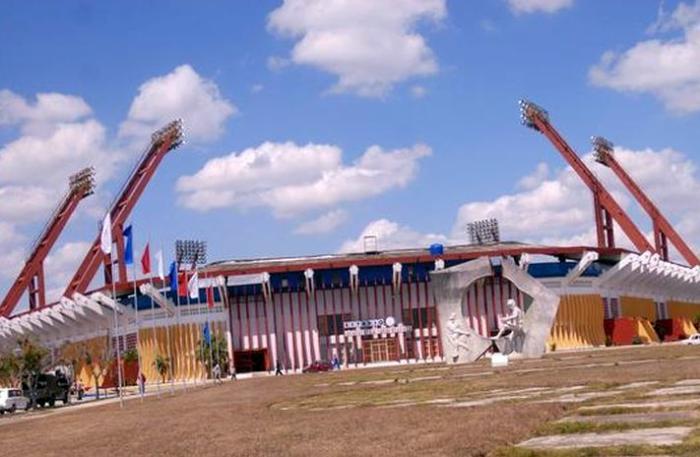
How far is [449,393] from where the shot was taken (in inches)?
1149

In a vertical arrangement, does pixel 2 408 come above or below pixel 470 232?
below

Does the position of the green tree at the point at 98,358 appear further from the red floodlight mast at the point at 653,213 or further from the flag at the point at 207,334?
the red floodlight mast at the point at 653,213

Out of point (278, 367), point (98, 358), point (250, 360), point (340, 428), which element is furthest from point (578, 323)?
point (340, 428)

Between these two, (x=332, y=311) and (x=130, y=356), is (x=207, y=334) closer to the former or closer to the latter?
(x=130, y=356)

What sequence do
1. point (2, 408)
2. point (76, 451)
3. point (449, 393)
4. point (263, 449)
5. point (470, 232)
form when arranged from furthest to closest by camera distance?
point (470, 232)
point (2, 408)
point (449, 393)
point (76, 451)
point (263, 449)

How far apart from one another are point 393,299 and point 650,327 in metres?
29.2

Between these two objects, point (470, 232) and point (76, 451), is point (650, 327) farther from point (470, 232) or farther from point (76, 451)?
point (76, 451)

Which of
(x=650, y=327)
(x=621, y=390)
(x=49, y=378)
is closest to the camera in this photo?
(x=621, y=390)

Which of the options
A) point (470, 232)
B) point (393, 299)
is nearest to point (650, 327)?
point (393, 299)

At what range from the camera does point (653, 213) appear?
13262 cm

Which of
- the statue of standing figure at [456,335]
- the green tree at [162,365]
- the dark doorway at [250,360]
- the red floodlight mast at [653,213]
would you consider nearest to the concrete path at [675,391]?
the statue of standing figure at [456,335]

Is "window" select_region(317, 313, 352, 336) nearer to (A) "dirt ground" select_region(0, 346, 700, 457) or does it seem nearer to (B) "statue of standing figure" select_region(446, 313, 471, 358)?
(B) "statue of standing figure" select_region(446, 313, 471, 358)

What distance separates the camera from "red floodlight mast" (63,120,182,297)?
378ft

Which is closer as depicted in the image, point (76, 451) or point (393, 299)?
point (76, 451)
